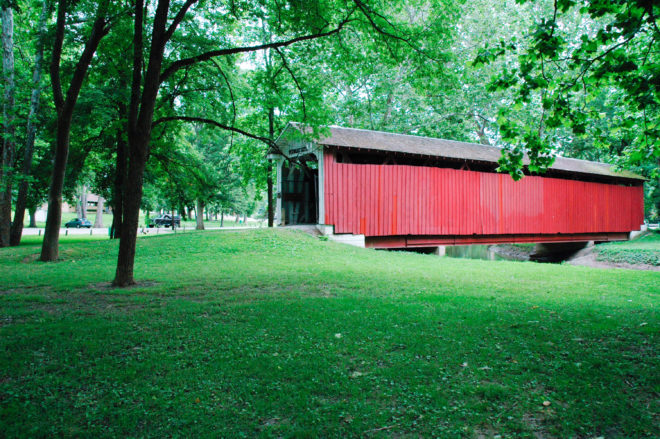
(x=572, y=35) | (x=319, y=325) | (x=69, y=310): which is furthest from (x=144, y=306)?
(x=572, y=35)

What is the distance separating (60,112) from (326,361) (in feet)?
34.8

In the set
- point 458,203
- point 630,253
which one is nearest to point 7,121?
point 458,203

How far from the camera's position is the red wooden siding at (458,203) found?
15453 mm

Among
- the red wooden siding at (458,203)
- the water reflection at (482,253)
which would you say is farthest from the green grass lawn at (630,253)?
the water reflection at (482,253)

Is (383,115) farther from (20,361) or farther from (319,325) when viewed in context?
(20,361)

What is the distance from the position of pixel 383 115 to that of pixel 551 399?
81.8ft

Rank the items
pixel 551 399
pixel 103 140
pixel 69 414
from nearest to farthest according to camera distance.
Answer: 1. pixel 69 414
2. pixel 551 399
3. pixel 103 140

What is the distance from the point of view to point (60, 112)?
1030 centimetres

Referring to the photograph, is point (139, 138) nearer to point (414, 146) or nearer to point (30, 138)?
point (30, 138)

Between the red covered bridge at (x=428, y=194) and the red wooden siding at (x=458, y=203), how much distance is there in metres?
0.04

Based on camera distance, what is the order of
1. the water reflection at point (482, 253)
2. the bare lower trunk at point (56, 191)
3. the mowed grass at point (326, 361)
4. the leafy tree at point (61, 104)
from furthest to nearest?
the water reflection at point (482, 253), the bare lower trunk at point (56, 191), the leafy tree at point (61, 104), the mowed grass at point (326, 361)

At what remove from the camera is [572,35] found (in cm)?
2667

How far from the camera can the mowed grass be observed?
8.91 feet

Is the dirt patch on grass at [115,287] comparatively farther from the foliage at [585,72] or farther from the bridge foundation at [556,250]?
the bridge foundation at [556,250]
